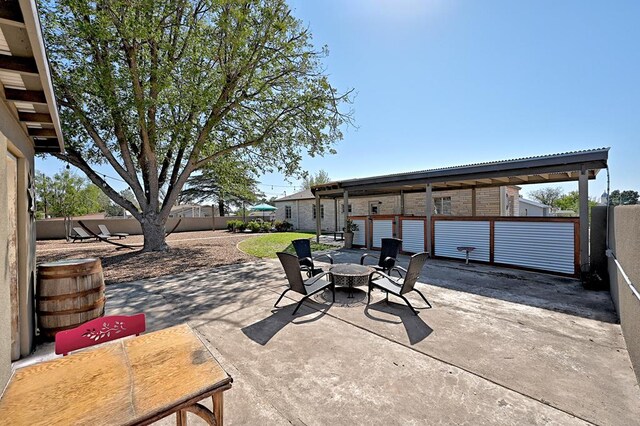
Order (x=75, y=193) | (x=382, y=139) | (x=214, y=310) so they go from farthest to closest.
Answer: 1. (x=75, y=193)
2. (x=382, y=139)
3. (x=214, y=310)

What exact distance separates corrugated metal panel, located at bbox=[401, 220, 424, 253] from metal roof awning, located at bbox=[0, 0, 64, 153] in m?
10.2

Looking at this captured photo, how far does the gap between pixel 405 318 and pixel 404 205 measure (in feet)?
47.5

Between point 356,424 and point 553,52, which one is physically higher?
point 553,52

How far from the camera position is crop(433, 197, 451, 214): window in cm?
1670

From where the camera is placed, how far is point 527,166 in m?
7.50

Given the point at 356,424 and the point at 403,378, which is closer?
the point at 356,424

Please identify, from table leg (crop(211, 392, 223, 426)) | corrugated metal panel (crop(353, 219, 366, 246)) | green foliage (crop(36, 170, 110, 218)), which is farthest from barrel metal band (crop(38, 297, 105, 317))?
green foliage (crop(36, 170, 110, 218))

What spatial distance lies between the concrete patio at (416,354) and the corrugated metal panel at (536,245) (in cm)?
149

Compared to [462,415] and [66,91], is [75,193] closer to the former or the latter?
[66,91]

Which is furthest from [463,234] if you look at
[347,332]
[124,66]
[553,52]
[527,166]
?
[124,66]

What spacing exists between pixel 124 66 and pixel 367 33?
8.55m

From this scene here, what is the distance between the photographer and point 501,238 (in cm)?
839

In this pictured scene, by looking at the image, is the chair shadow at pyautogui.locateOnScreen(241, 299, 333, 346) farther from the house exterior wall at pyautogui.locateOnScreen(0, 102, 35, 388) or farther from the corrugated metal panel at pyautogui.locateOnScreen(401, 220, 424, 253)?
the corrugated metal panel at pyautogui.locateOnScreen(401, 220, 424, 253)

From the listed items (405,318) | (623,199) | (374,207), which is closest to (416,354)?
(405,318)
